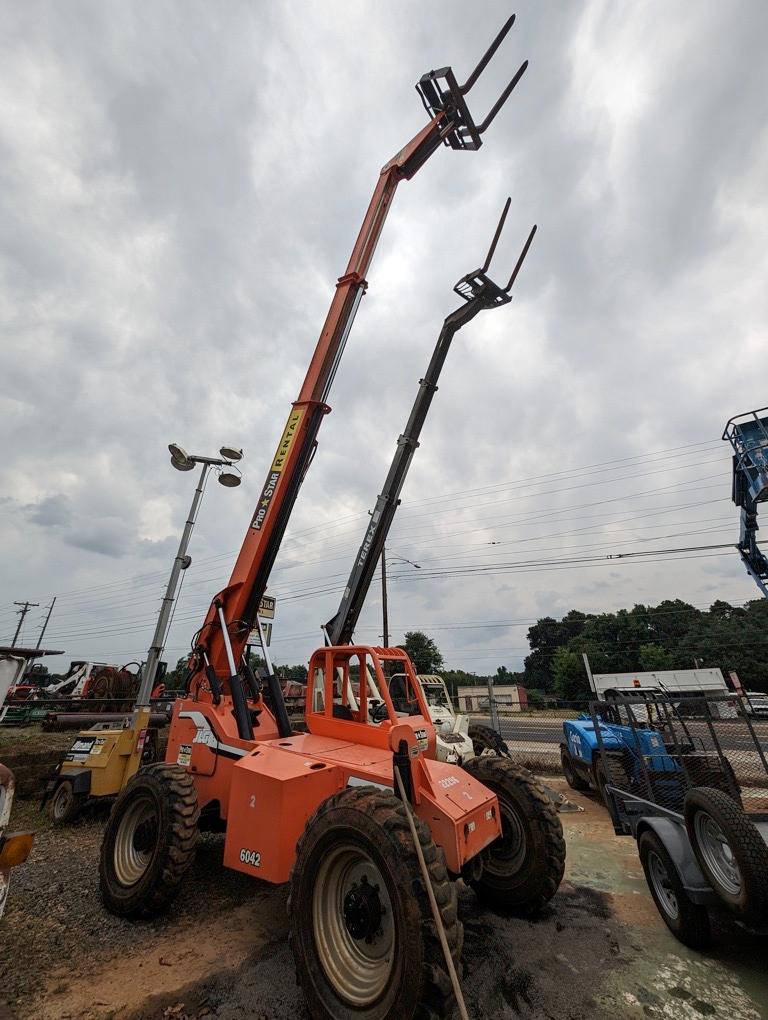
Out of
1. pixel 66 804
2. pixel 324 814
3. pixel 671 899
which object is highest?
pixel 324 814

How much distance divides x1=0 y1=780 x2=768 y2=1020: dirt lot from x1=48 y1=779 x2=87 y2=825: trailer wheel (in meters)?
2.10

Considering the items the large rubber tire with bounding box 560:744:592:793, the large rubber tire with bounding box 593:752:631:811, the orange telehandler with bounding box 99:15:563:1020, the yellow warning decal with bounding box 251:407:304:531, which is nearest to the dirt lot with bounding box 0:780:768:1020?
the orange telehandler with bounding box 99:15:563:1020

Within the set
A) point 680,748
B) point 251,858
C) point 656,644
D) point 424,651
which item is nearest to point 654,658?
point 656,644

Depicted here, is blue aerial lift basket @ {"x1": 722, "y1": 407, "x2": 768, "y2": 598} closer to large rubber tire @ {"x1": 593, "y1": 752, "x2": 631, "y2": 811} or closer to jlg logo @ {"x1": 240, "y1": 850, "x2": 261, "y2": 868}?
large rubber tire @ {"x1": 593, "y1": 752, "x2": 631, "y2": 811}

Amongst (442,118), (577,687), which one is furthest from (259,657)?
(577,687)

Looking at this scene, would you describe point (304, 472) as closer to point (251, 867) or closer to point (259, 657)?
point (259, 657)

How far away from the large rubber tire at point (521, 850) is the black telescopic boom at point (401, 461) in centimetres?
517

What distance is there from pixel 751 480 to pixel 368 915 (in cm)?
1712

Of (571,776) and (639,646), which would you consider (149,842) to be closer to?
(571,776)

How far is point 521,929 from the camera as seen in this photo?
407 cm

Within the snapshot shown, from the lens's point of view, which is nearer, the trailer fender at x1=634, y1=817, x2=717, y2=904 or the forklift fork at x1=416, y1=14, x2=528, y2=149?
the trailer fender at x1=634, y1=817, x2=717, y2=904

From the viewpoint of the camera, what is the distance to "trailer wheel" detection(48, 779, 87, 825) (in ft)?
22.7

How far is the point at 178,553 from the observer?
8461 millimetres

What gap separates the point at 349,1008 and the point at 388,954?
339 millimetres
